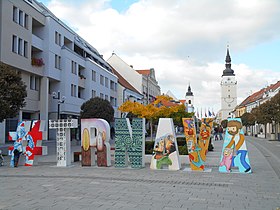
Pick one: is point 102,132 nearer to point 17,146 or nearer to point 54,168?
point 54,168

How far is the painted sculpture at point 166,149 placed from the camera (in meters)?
14.7

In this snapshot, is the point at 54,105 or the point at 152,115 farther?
the point at 54,105

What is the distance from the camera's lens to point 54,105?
39.3 meters

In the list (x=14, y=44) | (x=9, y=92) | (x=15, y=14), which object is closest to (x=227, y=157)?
(x=9, y=92)

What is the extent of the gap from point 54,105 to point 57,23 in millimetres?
9530

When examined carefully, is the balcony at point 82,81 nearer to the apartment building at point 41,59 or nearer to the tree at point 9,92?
the apartment building at point 41,59

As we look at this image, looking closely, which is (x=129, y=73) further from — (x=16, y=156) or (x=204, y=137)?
(x=204, y=137)

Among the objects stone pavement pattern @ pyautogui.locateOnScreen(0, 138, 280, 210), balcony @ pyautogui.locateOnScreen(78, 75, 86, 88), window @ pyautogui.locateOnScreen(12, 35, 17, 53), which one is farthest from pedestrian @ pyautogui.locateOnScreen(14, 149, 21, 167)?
balcony @ pyautogui.locateOnScreen(78, 75, 86, 88)

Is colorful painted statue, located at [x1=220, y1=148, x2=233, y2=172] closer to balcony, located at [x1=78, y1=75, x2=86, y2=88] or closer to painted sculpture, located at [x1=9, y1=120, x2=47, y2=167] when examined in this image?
painted sculpture, located at [x1=9, y1=120, x2=47, y2=167]

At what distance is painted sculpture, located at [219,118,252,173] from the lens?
13641 millimetres

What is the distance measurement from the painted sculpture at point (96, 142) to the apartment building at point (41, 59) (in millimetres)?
16725

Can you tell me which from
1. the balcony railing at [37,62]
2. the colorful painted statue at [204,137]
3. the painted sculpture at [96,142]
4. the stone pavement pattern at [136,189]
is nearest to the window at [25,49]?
the balcony railing at [37,62]

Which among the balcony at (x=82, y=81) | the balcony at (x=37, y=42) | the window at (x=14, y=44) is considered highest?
the balcony at (x=37, y=42)

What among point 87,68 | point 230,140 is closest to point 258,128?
point 87,68
